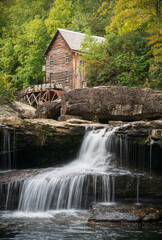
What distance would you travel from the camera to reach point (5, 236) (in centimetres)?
548

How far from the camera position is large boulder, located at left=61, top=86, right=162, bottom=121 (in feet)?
41.8

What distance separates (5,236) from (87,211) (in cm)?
265

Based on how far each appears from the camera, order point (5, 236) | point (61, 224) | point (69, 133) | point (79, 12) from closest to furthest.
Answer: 1. point (5, 236)
2. point (61, 224)
3. point (69, 133)
4. point (79, 12)

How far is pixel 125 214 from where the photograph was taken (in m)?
6.57

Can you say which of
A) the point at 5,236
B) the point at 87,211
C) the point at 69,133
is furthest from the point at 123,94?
the point at 5,236

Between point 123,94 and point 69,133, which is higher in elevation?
point 123,94

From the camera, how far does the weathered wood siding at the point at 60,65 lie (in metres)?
30.6

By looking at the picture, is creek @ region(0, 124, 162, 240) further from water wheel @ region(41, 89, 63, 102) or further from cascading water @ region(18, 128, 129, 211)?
water wheel @ region(41, 89, 63, 102)

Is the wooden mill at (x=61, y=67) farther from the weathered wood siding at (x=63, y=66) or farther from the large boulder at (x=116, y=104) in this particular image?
the large boulder at (x=116, y=104)

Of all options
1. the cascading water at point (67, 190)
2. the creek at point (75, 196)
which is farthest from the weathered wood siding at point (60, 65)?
the cascading water at point (67, 190)

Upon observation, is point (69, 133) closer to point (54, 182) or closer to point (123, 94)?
point (54, 182)

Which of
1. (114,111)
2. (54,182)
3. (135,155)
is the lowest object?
(54,182)

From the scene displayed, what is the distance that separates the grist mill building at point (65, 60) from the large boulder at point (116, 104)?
15775 millimetres

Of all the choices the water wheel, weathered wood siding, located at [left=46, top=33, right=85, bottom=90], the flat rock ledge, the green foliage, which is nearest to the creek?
the flat rock ledge
